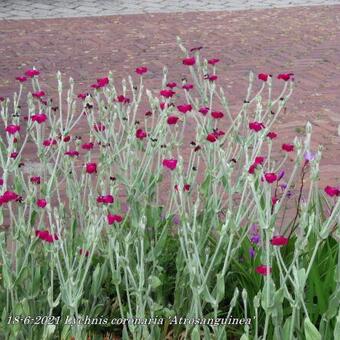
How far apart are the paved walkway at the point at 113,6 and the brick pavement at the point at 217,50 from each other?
426 millimetres

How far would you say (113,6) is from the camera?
1165 centimetres

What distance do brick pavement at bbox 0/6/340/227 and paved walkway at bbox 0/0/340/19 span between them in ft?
1.40

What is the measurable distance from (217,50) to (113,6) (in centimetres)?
361

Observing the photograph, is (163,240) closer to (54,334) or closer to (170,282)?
(170,282)

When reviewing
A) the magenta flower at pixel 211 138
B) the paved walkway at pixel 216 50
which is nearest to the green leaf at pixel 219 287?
the magenta flower at pixel 211 138

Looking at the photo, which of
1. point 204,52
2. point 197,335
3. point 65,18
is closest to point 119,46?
point 204,52

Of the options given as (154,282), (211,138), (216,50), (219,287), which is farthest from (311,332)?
(216,50)

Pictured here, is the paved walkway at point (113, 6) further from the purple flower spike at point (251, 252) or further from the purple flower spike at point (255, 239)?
the purple flower spike at point (251, 252)

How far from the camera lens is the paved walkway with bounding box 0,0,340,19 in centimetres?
1102

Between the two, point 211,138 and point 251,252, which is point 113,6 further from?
point 211,138

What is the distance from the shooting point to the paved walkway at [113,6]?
36.2ft

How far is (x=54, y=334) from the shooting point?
2660mm

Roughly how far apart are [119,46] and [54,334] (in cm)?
648

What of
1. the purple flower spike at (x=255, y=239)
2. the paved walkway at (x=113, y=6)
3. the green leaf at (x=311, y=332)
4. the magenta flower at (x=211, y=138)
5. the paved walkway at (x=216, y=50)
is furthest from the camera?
the paved walkway at (x=113, y=6)
